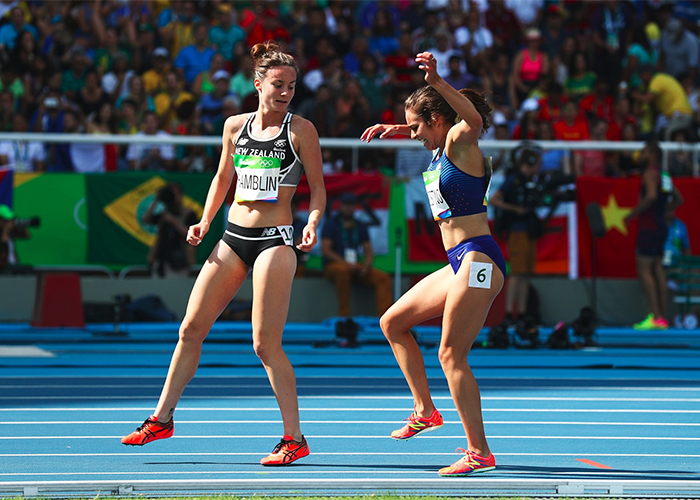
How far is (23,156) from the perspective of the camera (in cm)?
1482

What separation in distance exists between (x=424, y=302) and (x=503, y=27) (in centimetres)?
1464

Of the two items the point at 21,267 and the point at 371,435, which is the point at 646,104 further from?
the point at 371,435

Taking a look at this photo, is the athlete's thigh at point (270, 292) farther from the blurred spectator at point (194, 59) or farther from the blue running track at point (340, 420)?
the blurred spectator at point (194, 59)

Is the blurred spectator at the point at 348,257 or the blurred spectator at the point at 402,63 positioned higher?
the blurred spectator at the point at 402,63

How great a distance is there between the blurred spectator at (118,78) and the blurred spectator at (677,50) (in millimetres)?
9836

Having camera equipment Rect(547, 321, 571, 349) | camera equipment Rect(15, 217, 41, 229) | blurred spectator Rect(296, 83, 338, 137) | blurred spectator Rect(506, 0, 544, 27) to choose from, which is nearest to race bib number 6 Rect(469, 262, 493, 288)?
camera equipment Rect(547, 321, 571, 349)

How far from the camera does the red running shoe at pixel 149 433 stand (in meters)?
5.70

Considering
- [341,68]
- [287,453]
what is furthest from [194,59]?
[287,453]

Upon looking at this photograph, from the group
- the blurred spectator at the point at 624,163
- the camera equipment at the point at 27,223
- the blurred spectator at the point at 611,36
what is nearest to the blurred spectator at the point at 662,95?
the blurred spectator at the point at 611,36

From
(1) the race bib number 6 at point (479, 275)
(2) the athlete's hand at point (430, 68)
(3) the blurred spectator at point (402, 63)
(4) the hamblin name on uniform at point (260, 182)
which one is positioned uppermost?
(3) the blurred spectator at point (402, 63)

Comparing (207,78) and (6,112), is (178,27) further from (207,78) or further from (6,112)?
(6,112)

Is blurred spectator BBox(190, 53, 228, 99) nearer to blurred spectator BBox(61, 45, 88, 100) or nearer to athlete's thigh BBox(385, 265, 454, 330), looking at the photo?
blurred spectator BBox(61, 45, 88, 100)

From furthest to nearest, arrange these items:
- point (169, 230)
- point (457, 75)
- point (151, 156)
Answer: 1. point (457, 75)
2. point (151, 156)
3. point (169, 230)

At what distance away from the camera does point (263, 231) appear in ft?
18.9
